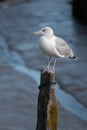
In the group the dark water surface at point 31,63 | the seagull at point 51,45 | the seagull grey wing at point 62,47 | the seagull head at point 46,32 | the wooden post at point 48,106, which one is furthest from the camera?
the dark water surface at point 31,63

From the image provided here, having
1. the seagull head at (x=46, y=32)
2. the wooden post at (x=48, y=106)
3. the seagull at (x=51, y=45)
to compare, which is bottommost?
the wooden post at (x=48, y=106)

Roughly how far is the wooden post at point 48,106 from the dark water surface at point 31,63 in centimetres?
316

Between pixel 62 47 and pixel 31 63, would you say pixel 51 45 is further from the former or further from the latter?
pixel 31 63

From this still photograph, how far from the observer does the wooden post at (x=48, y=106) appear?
5.59m

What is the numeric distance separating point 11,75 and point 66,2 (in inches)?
411

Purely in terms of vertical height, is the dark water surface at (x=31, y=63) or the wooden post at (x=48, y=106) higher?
the dark water surface at (x=31, y=63)

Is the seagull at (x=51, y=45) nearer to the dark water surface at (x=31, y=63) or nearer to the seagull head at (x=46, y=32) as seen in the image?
the seagull head at (x=46, y=32)

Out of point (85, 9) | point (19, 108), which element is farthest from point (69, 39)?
point (19, 108)

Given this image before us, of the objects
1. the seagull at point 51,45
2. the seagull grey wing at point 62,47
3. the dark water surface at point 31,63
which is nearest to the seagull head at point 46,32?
the seagull at point 51,45

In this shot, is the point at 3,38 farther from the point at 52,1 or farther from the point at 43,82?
the point at 43,82

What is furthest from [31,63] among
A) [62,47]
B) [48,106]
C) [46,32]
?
[48,106]

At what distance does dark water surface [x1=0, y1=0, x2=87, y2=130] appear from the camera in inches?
380

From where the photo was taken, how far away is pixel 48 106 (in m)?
5.59

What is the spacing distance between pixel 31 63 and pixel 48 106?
805 cm
